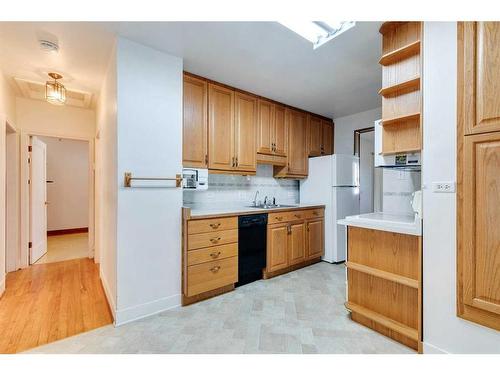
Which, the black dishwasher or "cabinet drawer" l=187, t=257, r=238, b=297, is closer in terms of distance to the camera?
"cabinet drawer" l=187, t=257, r=238, b=297

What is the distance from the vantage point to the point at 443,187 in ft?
4.88

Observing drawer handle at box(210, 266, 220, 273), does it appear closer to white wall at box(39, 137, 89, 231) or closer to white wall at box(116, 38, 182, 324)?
white wall at box(116, 38, 182, 324)

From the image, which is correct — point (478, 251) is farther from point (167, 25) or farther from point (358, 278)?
point (167, 25)

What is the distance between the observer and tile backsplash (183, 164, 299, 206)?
308 centimetres

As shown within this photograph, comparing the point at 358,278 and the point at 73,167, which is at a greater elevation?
the point at 73,167

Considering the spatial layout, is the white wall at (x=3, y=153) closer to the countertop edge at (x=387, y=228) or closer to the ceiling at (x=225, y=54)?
the ceiling at (x=225, y=54)

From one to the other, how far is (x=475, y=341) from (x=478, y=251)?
0.52 meters

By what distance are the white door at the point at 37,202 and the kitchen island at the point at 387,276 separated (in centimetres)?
418

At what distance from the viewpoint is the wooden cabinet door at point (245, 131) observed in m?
2.97

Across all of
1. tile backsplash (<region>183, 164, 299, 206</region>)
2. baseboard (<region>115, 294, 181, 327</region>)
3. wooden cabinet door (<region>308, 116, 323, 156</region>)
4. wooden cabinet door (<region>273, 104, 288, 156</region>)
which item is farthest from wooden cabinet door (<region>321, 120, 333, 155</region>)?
baseboard (<region>115, 294, 181, 327</region>)

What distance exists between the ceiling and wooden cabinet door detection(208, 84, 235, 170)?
161 mm

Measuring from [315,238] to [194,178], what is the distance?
6.49 ft

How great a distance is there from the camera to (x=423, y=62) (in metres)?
1.59
